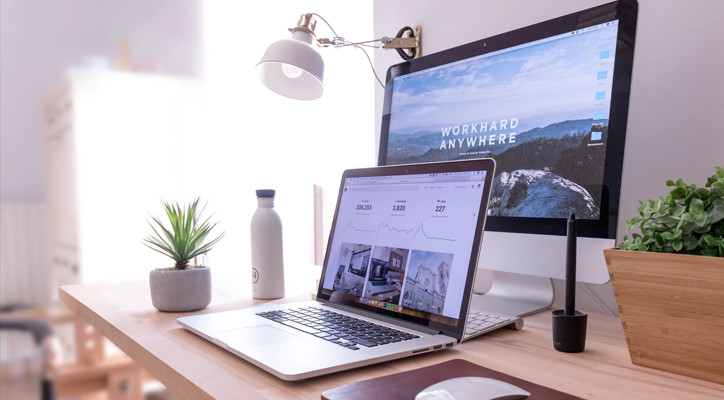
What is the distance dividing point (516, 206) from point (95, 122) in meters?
1.84

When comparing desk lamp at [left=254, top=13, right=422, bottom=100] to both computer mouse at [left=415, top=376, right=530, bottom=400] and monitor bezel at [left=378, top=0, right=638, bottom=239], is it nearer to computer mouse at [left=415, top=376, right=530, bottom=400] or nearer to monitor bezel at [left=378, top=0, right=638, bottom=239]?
monitor bezel at [left=378, top=0, right=638, bottom=239]

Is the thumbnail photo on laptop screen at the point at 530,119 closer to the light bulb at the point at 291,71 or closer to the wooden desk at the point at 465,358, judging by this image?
the wooden desk at the point at 465,358

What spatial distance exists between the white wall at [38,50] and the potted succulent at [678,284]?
210 centimetres

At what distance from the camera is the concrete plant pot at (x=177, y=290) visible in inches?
33.7

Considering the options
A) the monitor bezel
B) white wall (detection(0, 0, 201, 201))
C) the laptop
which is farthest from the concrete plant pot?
white wall (detection(0, 0, 201, 201))

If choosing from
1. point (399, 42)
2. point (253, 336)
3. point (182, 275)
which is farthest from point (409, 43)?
point (253, 336)

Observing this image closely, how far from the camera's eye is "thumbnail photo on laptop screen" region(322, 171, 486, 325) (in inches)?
25.6

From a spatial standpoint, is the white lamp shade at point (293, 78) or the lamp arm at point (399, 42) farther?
the lamp arm at point (399, 42)

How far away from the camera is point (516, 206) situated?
2.65 feet

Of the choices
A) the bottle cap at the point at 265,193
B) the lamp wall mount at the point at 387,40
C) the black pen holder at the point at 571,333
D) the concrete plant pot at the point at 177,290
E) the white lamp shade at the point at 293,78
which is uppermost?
the lamp wall mount at the point at 387,40

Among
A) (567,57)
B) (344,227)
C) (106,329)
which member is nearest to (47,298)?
(106,329)

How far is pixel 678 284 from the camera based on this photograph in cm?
49

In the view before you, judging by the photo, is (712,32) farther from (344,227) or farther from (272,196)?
(272,196)

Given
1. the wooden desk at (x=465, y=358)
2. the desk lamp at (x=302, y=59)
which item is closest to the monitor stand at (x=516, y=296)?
the wooden desk at (x=465, y=358)
